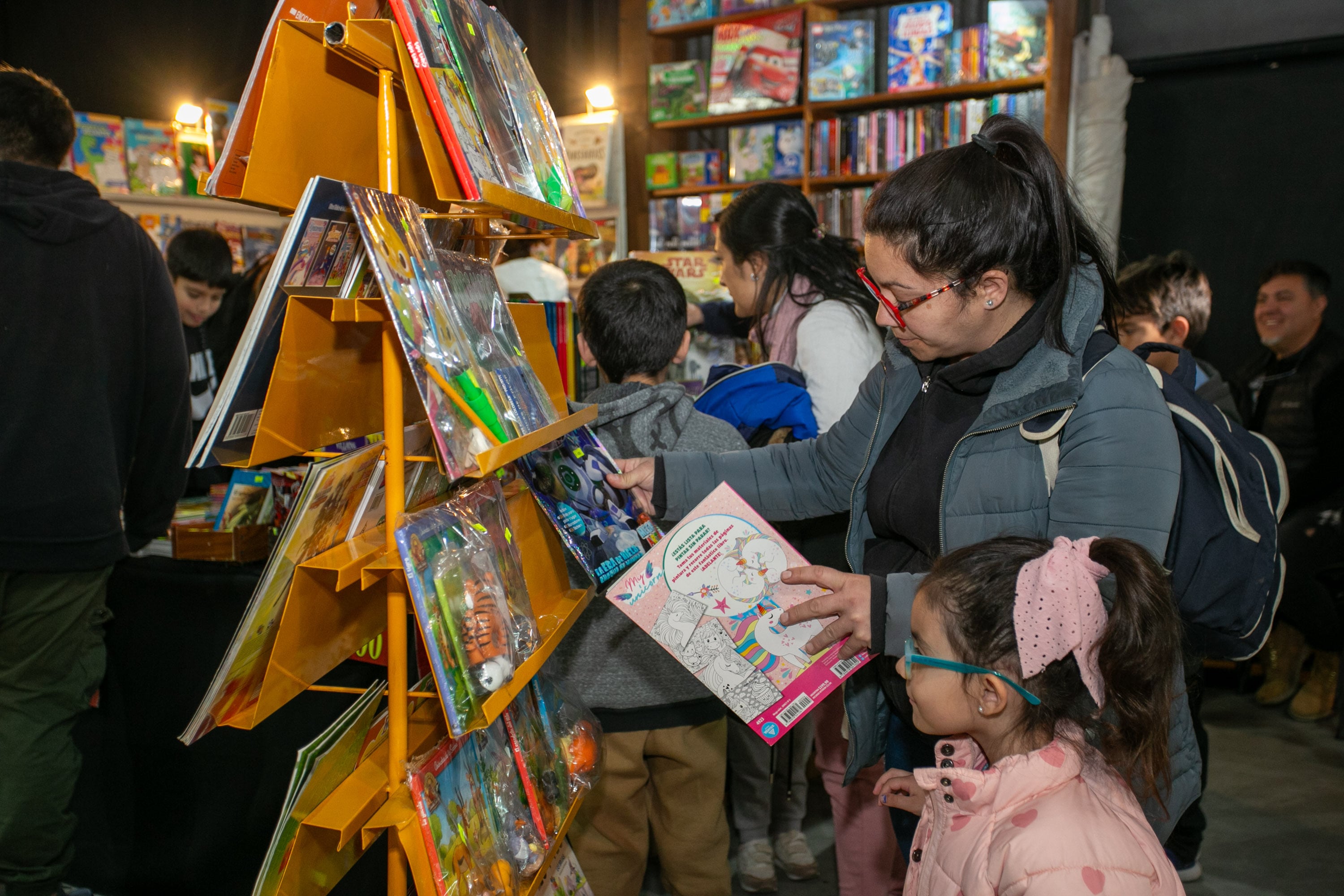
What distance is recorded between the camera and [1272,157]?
13.8 ft

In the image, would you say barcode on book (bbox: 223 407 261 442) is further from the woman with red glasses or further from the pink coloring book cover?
the woman with red glasses

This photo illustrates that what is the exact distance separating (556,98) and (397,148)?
4209 mm

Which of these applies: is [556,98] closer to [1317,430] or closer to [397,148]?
[1317,430]

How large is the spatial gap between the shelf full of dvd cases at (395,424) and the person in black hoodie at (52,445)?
40.0 inches

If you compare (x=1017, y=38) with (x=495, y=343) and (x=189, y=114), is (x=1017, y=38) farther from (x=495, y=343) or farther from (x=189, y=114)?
(x=495, y=343)

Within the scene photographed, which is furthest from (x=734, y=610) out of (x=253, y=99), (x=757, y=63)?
(x=757, y=63)

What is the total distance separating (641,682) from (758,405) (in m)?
0.70

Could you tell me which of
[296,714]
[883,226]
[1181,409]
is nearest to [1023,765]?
[1181,409]

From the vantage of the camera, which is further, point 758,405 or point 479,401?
point 758,405

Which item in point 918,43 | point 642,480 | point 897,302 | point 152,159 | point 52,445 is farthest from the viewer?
point 918,43

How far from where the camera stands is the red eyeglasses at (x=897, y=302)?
1.25 meters

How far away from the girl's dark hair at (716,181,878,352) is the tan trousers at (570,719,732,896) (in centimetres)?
108

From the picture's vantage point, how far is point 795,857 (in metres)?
2.41

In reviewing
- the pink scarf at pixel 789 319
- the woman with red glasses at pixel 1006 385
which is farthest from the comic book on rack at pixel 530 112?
the pink scarf at pixel 789 319
